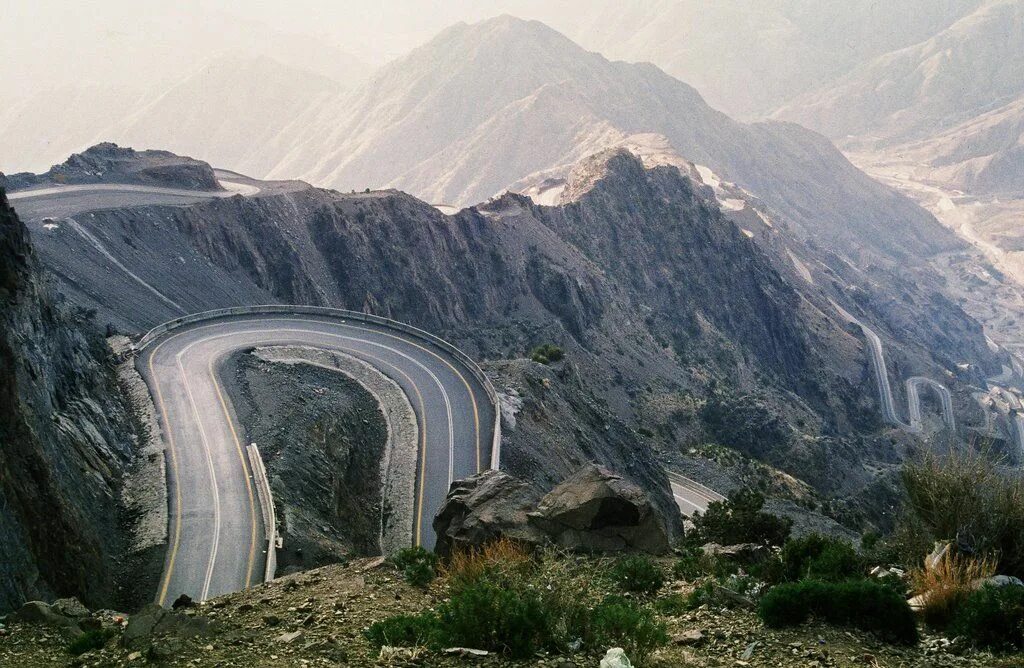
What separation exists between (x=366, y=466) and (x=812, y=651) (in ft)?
89.1

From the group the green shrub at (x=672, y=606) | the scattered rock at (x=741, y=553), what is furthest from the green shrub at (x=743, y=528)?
the green shrub at (x=672, y=606)

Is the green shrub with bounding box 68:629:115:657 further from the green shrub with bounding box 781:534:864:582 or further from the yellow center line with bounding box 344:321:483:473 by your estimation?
the yellow center line with bounding box 344:321:483:473

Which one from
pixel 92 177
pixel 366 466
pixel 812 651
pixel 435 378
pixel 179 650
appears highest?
pixel 92 177

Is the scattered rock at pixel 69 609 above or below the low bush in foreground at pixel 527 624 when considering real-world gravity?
above

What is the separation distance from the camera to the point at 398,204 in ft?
287

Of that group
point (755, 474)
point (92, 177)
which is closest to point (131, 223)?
point (92, 177)

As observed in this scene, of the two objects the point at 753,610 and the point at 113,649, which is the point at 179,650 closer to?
the point at 113,649

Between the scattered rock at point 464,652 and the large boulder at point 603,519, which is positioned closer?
the scattered rock at point 464,652

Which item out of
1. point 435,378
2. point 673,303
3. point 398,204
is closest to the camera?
point 435,378

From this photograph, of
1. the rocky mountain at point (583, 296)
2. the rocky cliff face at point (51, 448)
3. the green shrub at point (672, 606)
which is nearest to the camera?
the green shrub at point (672, 606)

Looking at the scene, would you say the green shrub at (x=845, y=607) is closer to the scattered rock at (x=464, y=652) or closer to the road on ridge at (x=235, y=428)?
the scattered rock at (x=464, y=652)

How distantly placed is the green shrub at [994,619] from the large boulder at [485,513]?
36.1ft

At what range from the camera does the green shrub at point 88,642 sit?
1402cm

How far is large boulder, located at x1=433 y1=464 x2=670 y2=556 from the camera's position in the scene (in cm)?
2381
